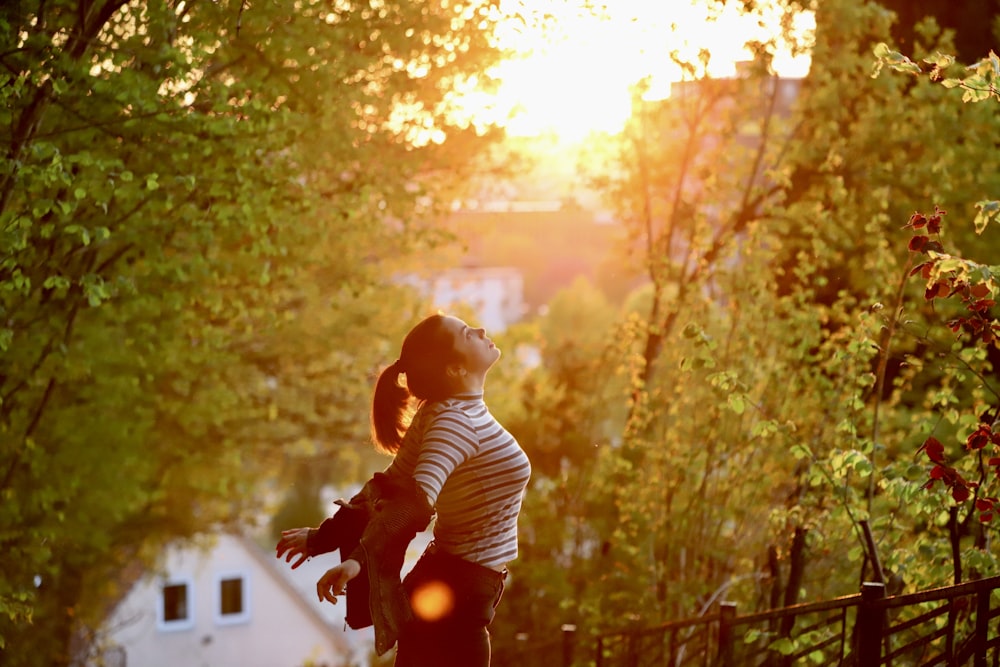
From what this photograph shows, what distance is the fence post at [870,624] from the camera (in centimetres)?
526

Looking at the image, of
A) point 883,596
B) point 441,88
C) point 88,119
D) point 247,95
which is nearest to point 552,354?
point 441,88

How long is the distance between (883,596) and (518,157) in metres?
11.8

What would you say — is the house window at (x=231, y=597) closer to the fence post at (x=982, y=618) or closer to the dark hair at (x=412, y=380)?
the dark hair at (x=412, y=380)

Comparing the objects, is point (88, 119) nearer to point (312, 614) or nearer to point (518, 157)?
point (518, 157)

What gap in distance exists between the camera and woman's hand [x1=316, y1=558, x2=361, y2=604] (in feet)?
12.4

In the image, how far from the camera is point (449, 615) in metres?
4.23

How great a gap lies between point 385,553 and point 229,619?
43101 mm

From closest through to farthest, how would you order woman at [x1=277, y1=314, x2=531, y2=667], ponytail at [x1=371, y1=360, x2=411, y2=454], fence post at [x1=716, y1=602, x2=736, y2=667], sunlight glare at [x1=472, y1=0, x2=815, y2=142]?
woman at [x1=277, y1=314, x2=531, y2=667]
ponytail at [x1=371, y1=360, x2=411, y2=454]
fence post at [x1=716, y1=602, x2=736, y2=667]
sunlight glare at [x1=472, y1=0, x2=815, y2=142]

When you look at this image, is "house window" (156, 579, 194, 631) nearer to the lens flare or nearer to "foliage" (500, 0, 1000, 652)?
"foliage" (500, 0, 1000, 652)

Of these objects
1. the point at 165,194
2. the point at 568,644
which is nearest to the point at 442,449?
the point at 165,194

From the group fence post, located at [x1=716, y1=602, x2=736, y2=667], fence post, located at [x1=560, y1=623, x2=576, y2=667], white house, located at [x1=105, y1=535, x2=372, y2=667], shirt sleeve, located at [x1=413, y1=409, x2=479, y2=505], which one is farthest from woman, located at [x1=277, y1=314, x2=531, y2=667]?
white house, located at [x1=105, y1=535, x2=372, y2=667]

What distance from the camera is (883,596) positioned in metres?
5.26

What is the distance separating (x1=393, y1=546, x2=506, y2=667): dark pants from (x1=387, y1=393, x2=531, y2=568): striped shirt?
0.19 ft

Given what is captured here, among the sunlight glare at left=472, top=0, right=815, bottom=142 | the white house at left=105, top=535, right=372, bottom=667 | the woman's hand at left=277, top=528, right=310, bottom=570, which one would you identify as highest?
the sunlight glare at left=472, top=0, right=815, bottom=142
